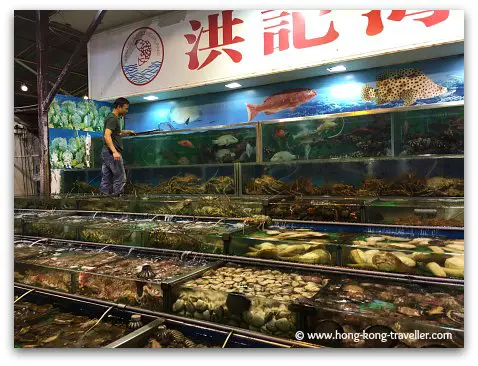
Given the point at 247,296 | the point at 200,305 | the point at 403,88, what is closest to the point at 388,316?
the point at 247,296

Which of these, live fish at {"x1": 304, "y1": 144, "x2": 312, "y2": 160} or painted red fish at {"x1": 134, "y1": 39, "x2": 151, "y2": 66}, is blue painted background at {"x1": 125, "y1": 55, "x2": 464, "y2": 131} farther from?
live fish at {"x1": 304, "y1": 144, "x2": 312, "y2": 160}

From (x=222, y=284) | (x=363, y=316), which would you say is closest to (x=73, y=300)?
(x=222, y=284)

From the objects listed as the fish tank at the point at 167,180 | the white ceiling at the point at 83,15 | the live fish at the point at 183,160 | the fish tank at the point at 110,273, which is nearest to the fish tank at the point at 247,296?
the fish tank at the point at 110,273

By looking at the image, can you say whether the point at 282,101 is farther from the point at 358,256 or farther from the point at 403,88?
the point at 358,256

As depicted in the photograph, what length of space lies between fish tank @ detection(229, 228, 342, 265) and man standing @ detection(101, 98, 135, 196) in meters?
2.17

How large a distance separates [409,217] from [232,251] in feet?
3.88

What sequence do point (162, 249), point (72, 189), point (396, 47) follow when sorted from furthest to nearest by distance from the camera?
point (72, 189) → point (396, 47) → point (162, 249)

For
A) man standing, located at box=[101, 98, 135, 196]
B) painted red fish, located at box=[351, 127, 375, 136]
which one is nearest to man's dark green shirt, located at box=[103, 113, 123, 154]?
man standing, located at box=[101, 98, 135, 196]

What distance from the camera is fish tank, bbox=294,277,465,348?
3.88 feet

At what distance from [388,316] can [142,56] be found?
4.40 m

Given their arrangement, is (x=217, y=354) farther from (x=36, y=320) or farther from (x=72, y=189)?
(x=72, y=189)

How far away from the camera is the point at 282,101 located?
4.39 meters

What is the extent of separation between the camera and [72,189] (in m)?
4.38

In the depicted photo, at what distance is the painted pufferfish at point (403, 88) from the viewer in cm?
356
